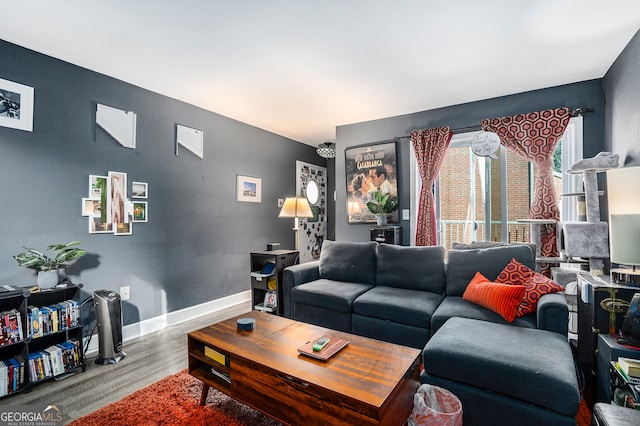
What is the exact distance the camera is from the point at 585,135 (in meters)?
3.16

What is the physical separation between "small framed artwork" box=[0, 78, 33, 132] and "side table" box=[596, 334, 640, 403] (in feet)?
13.9

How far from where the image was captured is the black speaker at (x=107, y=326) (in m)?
2.50

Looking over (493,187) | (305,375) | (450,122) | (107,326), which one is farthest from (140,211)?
(493,187)

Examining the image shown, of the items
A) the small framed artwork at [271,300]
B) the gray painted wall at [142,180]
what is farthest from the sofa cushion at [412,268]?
the gray painted wall at [142,180]

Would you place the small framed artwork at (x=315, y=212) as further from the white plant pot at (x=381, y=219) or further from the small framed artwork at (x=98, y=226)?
the small framed artwork at (x=98, y=226)

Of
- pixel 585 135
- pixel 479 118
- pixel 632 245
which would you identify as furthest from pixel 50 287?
pixel 585 135

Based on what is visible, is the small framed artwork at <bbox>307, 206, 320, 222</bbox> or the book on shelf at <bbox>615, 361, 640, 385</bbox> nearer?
the book on shelf at <bbox>615, 361, 640, 385</bbox>

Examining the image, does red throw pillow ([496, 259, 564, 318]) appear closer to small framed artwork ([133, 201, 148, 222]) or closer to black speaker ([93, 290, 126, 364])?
black speaker ([93, 290, 126, 364])

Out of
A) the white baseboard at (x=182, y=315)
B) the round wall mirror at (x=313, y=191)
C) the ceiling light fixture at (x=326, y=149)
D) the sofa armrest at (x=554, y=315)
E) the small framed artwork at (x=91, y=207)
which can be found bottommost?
the white baseboard at (x=182, y=315)

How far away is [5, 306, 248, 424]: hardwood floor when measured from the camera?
200cm

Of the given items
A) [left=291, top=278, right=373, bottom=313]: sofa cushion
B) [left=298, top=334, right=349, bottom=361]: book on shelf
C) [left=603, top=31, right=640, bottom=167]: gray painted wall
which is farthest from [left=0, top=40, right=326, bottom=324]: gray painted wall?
[left=603, top=31, right=640, bottom=167]: gray painted wall

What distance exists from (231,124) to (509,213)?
3778mm

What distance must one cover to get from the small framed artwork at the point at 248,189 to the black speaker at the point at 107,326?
6.84ft

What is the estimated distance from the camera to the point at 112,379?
2.28m
